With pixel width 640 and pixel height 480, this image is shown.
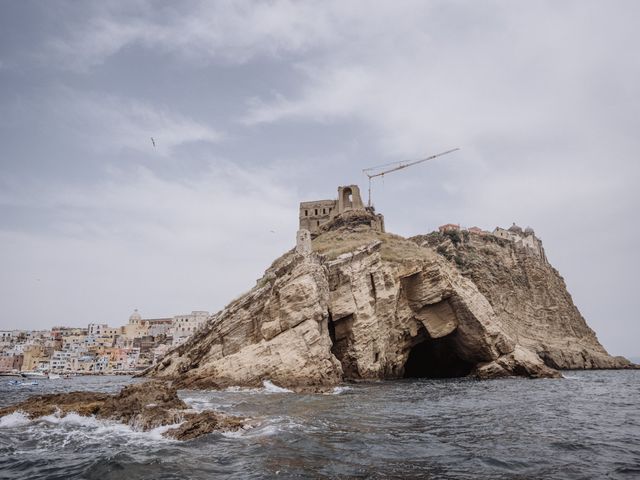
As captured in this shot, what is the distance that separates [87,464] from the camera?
10352 millimetres

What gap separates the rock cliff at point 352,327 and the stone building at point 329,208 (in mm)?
5739

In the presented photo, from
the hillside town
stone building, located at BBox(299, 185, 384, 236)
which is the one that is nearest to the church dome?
the hillside town

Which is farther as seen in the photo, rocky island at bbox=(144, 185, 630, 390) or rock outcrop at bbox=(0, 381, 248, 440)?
rocky island at bbox=(144, 185, 630, 390)

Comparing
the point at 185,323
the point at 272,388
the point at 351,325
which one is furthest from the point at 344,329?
the point at 185,323

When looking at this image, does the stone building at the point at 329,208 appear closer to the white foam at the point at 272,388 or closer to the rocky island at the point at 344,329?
the rocky island at the point at 344,329

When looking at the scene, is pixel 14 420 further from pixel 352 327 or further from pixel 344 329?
pixel 344 329

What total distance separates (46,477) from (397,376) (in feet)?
132

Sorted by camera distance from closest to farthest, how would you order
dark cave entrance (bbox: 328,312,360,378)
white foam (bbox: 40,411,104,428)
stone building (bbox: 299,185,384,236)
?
white foam (bbox: 40,411,104,428) → dark cave entrance (bbox: 328,312,360,378) → stone building (bbox: 299,185,384,236)

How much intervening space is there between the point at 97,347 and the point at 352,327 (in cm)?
8929

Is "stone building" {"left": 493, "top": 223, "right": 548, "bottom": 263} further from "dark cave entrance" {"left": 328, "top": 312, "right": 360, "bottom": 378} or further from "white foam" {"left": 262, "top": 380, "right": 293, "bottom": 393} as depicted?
"white foam" {"left": 262, "top": 380, "right": 293, "bottom": 393}

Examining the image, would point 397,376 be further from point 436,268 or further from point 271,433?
point 271,433

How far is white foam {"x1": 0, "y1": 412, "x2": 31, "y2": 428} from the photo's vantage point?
50.9ft

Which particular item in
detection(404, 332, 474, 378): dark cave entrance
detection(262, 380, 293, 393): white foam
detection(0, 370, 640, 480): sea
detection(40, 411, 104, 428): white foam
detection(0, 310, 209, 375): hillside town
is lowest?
detection(0, 370, 640, 480): sea

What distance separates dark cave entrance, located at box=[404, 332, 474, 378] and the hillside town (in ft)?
157
